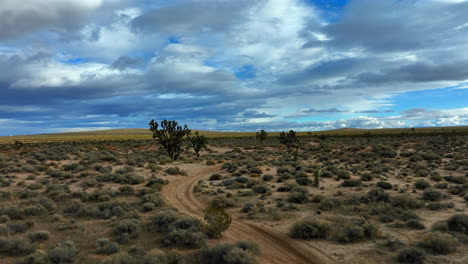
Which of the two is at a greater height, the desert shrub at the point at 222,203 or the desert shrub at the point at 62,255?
the desert shrub at the point at 62,255

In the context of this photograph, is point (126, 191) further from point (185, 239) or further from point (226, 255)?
point (226, 255)

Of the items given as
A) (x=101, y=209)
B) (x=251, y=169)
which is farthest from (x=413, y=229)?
(x=251, y=169)

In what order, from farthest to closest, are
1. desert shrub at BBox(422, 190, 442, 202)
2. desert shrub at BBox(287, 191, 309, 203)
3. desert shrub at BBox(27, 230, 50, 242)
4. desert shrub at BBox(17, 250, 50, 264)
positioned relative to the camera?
desert shrub at BBox(287, 191, 309, 203) → desert shrub at BBox(422, 190, 442, 202) → desert shrub at BBox(27, 230, 50, 242) → desert shrub at BBox(17, 250, 50, 264)

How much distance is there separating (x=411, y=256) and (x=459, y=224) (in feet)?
13.0

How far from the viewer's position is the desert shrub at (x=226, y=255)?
8047mm

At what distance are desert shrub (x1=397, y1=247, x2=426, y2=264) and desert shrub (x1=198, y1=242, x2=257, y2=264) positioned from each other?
4.30m

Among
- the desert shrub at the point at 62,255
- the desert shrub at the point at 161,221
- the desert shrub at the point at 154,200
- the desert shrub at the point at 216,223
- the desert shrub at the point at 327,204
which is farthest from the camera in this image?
the desert shrub at the point at 154,200

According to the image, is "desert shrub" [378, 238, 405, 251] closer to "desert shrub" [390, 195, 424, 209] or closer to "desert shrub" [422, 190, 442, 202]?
"desert shrub" [390, 195, 424, 209]

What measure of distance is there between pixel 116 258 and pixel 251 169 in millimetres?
20446

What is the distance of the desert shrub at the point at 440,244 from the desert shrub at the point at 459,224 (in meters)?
1.74

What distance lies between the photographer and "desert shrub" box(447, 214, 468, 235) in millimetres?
10323

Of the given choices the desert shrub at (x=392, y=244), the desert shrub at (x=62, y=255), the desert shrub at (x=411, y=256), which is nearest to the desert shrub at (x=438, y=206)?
the desert shrub at (x=392, y=244)

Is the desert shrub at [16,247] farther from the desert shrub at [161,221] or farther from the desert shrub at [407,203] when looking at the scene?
the desert shrub at [407,203]

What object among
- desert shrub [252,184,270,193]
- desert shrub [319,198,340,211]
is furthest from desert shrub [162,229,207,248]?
desert shrub [252,184,270,193]
